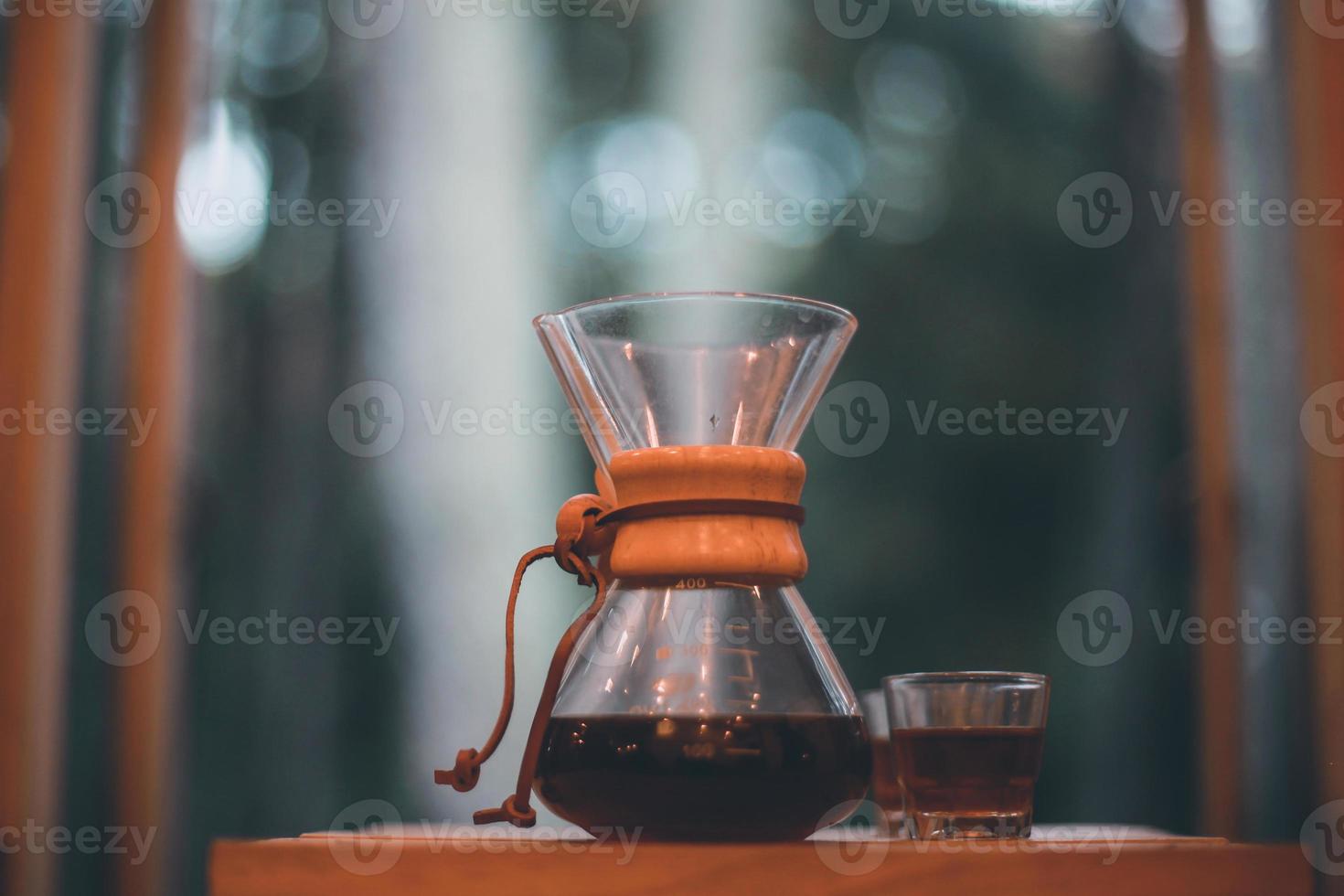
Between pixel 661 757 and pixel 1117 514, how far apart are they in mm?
1068

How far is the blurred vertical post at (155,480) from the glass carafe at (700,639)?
87 centimetres

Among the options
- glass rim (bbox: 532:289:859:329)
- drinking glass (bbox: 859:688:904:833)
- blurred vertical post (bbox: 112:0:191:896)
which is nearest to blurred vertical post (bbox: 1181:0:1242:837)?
drinking glass (bbox: 859:688:904:833)

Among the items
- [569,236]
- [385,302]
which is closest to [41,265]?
[385,302]

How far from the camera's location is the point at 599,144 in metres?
1.54
